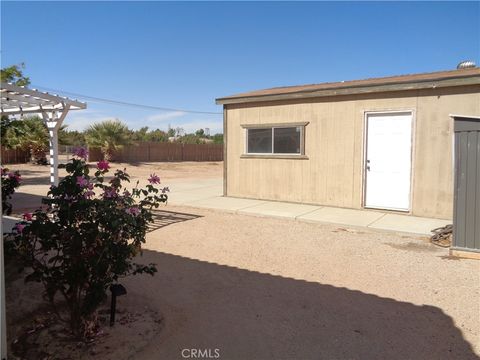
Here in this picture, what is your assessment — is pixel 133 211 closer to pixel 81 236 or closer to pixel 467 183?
pixel 81 236

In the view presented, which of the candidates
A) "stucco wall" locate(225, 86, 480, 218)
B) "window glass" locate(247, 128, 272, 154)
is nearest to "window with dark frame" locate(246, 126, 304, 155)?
"window glass" locate(247, 128, 272, 154)

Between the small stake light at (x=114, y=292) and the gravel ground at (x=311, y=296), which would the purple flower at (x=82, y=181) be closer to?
the small stake light at (x=114, y=292)

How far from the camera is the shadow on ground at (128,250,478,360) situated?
317 centimetres

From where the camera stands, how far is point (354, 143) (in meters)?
9.30

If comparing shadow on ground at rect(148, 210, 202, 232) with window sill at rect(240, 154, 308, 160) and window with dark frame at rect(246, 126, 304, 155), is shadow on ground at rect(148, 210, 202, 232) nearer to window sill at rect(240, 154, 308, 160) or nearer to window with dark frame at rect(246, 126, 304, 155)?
window sill at rect(240, 154, 308, 160)

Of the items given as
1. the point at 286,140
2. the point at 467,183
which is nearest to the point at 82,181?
the point at 467,183

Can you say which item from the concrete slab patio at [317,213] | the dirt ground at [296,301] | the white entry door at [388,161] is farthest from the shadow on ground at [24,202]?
the white entry door at [388,161]

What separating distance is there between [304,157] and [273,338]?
718cm

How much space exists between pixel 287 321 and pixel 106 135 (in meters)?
26.0

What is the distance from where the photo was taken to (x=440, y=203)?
27.0 ft

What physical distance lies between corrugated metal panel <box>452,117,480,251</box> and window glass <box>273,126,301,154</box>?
15.7ft

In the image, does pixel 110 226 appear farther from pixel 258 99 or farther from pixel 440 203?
pixel 258 99

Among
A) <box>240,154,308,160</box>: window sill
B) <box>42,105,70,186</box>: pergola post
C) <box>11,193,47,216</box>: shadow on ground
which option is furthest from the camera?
<box>240,154,308,160</box>: window sill

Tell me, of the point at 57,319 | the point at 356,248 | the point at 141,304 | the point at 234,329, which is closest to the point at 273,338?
the point at 234,329
